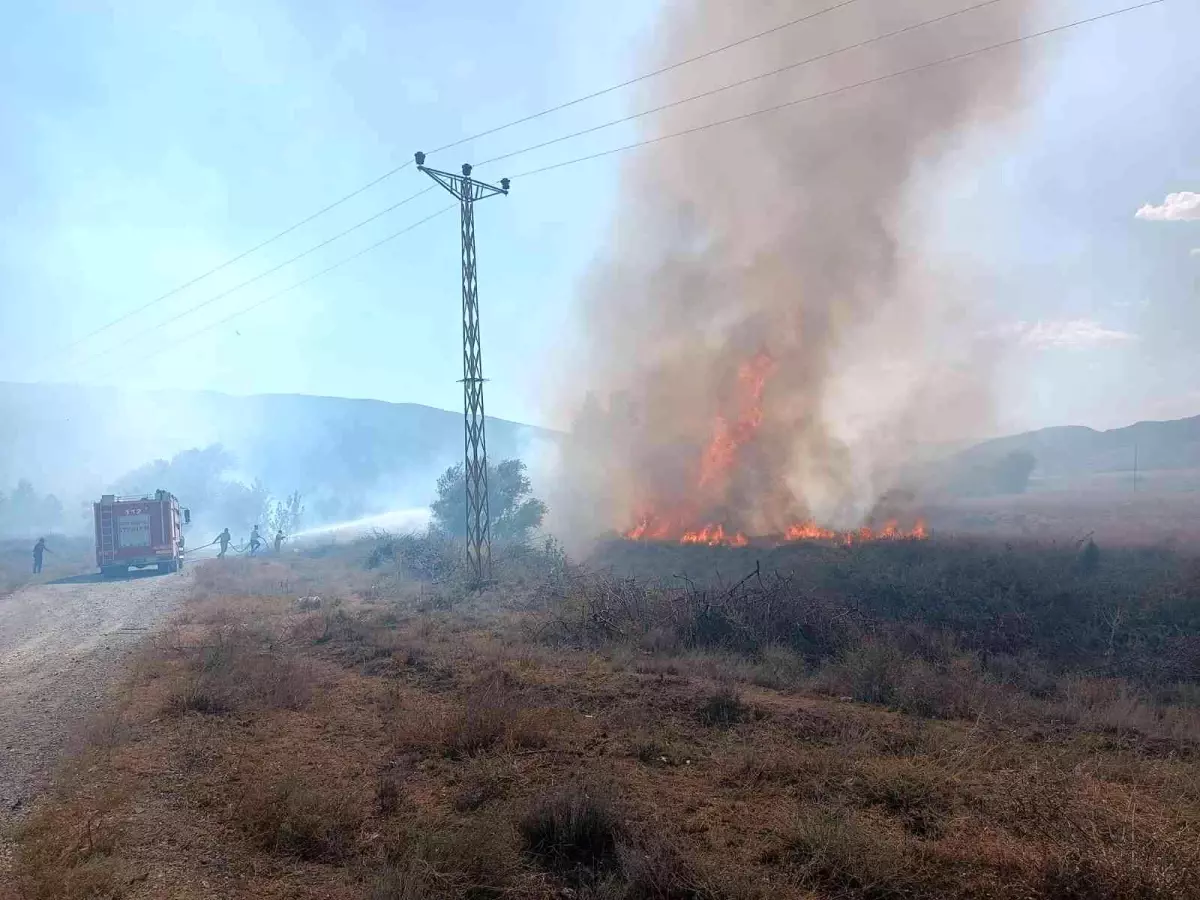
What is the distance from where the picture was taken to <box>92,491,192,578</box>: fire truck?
91.3 feet

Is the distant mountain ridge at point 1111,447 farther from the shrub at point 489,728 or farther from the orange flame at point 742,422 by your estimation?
the shrub at point 489,728

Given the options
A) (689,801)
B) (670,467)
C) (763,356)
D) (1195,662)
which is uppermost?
(763,356)

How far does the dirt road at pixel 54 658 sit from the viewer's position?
719cm

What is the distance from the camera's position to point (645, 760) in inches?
283

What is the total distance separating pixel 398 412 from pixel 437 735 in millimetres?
163316

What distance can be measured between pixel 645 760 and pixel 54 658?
11.4m

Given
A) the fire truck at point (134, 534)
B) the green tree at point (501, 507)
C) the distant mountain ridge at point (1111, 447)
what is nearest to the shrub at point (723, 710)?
the green tree at point (501, 507)

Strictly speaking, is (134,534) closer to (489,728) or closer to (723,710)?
(489,728)

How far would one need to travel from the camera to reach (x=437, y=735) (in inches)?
297

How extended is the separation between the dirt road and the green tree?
42.3 feet

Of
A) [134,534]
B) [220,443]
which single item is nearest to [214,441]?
[220,443]

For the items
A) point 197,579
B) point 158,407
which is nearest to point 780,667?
point 197,579

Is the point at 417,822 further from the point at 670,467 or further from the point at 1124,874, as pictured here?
the point at 670,467

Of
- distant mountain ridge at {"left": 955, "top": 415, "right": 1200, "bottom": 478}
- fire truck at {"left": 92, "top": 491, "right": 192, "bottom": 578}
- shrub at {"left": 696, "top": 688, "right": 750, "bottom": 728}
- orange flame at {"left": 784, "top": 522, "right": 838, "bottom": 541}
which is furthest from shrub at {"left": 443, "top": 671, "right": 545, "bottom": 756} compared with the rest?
distant mountain ridge at {"left": 955, "top": 415, "right": 1200, "bottom": 478}
